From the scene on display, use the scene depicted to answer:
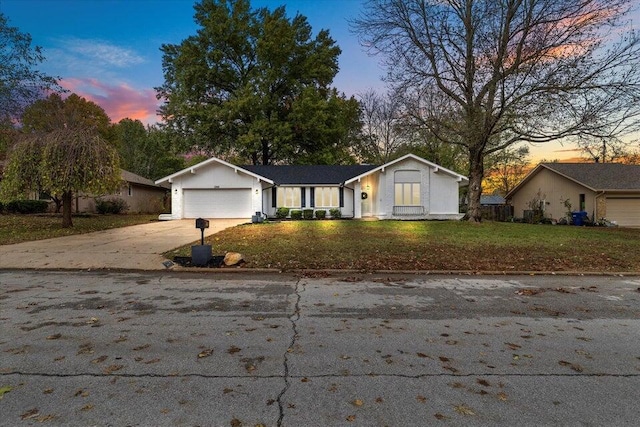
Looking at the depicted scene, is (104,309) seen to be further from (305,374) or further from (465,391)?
(465,391)

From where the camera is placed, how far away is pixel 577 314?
510cm

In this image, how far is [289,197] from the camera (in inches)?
991

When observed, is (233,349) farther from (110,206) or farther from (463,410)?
(110,206)

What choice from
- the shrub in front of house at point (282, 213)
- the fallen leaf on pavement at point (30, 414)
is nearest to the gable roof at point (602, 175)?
the shrub in front of house at point (282, 213)

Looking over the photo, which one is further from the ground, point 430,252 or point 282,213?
point 282,213

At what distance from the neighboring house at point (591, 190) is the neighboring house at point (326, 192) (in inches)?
322

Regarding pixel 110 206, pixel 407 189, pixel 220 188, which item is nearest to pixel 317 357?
pixel 407 189

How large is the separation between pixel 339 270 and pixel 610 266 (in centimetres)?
653

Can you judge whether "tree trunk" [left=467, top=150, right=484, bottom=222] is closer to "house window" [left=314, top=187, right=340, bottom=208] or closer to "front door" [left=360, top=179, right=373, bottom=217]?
"front door" [left=360, top=179, right=373, bottom=217]

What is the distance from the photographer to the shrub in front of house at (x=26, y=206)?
22734 millimetres

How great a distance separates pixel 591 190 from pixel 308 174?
61.9 feet

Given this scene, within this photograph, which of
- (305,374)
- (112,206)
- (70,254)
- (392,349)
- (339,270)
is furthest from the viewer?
(112,206)

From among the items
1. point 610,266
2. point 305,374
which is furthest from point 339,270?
point 610,266

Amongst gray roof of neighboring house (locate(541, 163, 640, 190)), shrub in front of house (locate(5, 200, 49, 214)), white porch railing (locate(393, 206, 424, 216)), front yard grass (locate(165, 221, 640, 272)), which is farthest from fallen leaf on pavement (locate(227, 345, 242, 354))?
gray roof of neighboring house (locate(541, 163, 640, 190))
